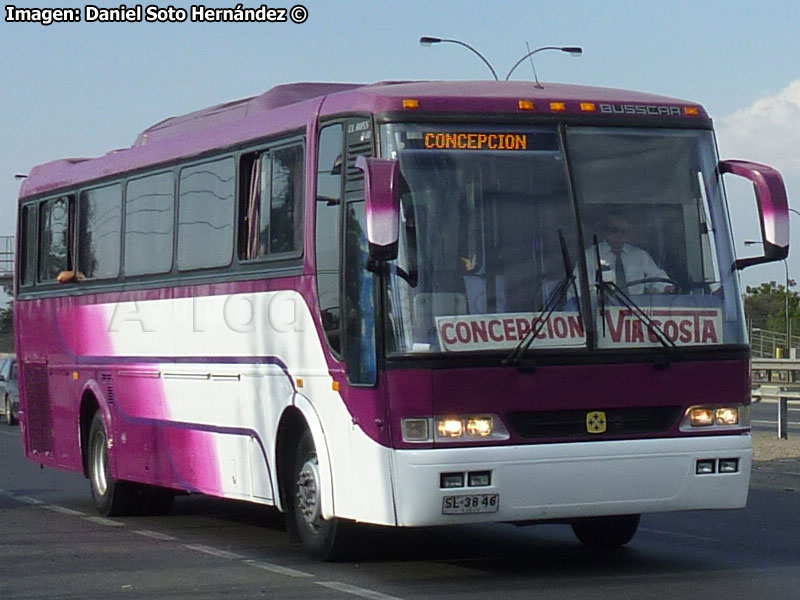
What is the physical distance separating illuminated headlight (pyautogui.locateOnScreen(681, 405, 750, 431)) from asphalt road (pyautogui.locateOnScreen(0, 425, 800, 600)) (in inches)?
36.6

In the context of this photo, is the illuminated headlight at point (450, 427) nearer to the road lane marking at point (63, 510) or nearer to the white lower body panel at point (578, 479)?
the white lower body panel at point (578, 479)

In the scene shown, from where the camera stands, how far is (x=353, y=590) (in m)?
10.3

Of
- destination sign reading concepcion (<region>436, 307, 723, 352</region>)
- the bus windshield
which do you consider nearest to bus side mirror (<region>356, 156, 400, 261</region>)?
the bus windshield

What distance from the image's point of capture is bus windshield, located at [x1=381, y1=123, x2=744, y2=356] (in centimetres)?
1059

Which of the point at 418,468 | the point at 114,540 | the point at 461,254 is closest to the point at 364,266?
the point at 461,254

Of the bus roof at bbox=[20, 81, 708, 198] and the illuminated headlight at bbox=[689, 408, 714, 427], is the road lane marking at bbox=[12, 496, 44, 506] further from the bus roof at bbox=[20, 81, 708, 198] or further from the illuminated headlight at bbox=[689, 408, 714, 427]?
the illuminated headlight at bbox=[689, 408, 714, 427]

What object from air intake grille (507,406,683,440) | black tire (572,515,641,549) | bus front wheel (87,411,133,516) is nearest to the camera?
air intake grille (507,406,683,440)

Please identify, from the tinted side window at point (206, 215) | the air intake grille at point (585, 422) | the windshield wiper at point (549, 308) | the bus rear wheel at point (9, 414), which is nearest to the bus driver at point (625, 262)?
the windshield wiper at point (549, 308)

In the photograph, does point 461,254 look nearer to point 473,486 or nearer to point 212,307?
point 473,486

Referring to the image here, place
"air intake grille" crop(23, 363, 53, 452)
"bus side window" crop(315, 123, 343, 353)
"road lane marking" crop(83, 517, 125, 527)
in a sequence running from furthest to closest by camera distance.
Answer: "air intake grille" crop(23, 363, 53, 452), "road lane marking" crop(83, 517, 125, 527), "bus side window" crop(315, 123, 343, 353)

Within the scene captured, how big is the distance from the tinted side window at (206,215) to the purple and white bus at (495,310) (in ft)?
1.86

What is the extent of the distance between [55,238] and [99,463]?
2.47 meters

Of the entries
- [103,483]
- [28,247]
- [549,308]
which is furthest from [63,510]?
[549,308]

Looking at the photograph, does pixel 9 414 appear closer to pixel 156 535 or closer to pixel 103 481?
pixel 103 481
